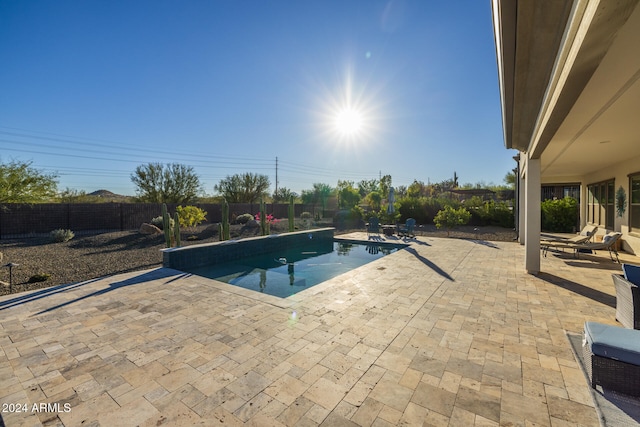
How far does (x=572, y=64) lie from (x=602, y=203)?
11.3m

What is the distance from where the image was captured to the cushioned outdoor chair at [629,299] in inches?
116

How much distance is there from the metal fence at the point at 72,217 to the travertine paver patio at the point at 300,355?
38.0 feet

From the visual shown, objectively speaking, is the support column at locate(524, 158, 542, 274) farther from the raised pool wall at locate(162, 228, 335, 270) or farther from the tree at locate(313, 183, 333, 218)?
the tree at locate(313, 183, 333, 218)

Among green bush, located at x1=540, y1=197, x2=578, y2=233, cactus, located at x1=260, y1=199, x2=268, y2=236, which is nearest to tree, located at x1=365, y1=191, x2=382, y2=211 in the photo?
green bush, located at x1=540, y1=197, x2=578, y2=233

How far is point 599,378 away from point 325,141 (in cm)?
2109

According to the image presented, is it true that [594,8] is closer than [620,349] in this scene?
Yes

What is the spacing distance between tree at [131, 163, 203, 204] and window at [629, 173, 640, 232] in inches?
898

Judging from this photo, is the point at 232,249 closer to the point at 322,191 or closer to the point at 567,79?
the point at 567,79

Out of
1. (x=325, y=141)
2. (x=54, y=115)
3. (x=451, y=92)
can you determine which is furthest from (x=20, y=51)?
(x=325, y=141)

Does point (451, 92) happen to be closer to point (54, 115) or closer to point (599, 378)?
point (599, 378)

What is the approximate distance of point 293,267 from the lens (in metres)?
7.63

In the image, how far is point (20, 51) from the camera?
8.59 meters

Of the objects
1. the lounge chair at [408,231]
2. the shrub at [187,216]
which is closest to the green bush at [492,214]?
the lounge chair at [408,231]

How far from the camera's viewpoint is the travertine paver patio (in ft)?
6.46
